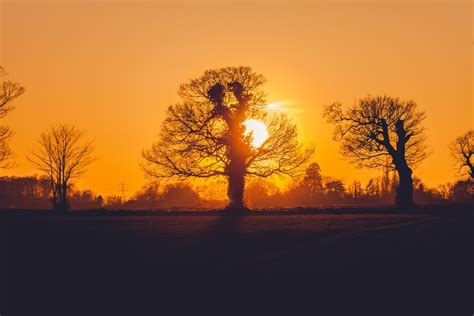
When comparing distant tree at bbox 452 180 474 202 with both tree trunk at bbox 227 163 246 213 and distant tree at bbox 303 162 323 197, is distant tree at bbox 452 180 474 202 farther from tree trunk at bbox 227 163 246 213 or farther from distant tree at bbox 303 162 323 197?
tree trunk at bbox 227 163 246 213

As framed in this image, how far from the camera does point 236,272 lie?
759 inches

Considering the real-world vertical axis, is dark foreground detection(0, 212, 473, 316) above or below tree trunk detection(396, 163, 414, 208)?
below

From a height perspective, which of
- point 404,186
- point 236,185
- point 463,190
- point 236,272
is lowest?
point 236,272

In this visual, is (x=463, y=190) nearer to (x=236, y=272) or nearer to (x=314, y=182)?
(x=314, y=182)

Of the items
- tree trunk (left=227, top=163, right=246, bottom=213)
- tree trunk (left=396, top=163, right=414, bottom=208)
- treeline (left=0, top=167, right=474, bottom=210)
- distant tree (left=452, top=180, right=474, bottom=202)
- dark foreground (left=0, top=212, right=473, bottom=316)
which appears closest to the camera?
dark foreground (left=0, top=212, right=473, bottom=316)

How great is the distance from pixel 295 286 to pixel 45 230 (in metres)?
17.0

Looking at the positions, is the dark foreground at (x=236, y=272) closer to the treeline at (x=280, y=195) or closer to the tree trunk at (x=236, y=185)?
the tree trunk at (x=236, y=185)

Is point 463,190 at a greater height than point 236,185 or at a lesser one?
greater

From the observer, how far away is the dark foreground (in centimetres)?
1599

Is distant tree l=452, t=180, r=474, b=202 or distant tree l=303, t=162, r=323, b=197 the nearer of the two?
distant tree l=452, t=180, r=474, b=202

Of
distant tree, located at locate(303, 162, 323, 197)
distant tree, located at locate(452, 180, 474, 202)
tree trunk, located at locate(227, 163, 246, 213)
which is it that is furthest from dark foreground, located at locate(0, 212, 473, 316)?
distant tree, located at locate(303, 162, 323, 197)

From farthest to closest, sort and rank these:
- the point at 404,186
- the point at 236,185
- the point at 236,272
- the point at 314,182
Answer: the point at 314,182, the point at 404,186, the point at 236,185, the point at 236,272

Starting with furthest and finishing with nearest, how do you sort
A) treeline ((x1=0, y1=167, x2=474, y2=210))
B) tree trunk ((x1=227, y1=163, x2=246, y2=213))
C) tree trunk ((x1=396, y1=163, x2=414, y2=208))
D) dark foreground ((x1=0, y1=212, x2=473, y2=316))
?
treeline ((x1=0, y1=167, x2=474, y2=210)), tree trunk ((x1=396, y1=163, x2=414, y2=208)), tree trunk ((x1=227, y1=163, x2=246, y2=213)), dark foreground ((x1=0, y1=212, x2=473, y2=316))

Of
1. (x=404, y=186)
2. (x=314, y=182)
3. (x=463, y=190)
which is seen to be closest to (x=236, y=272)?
(x=404, y=186)
